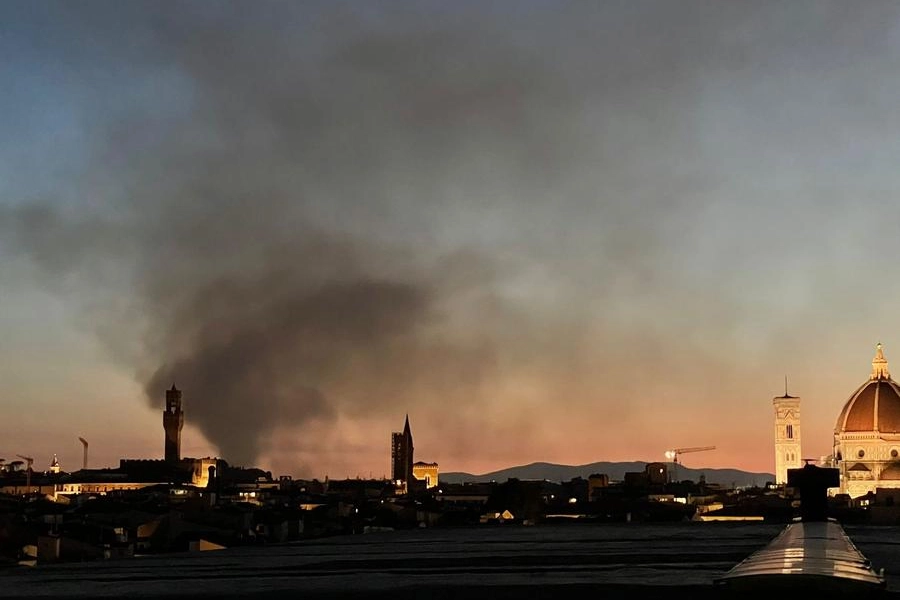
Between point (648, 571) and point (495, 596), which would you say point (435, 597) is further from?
point (648, 571)

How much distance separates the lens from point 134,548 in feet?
253

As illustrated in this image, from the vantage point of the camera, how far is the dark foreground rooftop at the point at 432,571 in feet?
102

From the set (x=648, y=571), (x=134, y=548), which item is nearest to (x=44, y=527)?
(x=134, y=548)

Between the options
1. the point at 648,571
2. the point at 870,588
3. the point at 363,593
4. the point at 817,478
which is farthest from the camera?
the point at 817,478

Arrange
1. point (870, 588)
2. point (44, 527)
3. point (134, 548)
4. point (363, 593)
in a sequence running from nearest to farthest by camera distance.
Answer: point (870, 588), point (363, 593), point (134, 548), point (44, 527)

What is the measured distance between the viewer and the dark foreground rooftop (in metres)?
31.2

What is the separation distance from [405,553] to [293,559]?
5664mm

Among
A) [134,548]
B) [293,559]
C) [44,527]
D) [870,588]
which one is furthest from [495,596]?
[44,527]

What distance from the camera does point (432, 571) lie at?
39.3m

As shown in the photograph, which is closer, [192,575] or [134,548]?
[192,575]

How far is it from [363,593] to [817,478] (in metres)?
37.1

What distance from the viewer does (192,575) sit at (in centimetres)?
3838

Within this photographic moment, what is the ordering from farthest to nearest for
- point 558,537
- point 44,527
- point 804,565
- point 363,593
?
point 44,527 < point 558,537 < point 363,593 < point 804,565

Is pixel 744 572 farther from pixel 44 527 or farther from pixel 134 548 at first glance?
pixel 44 527
